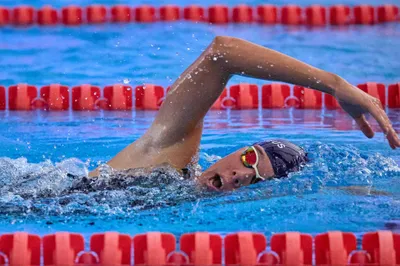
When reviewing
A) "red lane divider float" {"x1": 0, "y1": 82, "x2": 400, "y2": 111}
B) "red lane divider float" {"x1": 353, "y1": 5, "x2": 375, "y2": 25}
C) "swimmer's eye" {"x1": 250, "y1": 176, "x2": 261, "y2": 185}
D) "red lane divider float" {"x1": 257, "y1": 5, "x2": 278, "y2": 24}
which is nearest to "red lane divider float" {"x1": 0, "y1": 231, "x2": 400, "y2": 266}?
"swimmer's eye" {"x1": 250, "y1": 176, "x2": 261, "y2": 185}

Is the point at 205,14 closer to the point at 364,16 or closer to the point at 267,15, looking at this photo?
the point at 267,15

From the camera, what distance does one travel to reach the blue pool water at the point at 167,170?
120 inches

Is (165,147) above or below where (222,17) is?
below

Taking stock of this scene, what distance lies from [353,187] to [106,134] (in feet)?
6.96

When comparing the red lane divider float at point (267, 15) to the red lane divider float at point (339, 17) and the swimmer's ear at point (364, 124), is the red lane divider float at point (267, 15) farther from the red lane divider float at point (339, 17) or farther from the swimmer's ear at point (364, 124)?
the swimmer's ear at point (364, 124)

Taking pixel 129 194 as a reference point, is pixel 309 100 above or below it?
above

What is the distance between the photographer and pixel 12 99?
5797 millimetres

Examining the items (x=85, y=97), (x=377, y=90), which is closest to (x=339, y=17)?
(x=377, y=90)

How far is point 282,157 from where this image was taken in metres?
3.12

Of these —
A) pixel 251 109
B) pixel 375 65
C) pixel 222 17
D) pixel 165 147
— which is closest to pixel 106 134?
pixel 251 109

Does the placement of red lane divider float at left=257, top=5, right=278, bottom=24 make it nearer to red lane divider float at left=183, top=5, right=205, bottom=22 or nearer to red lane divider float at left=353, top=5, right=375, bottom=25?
red lane divider float at left=183, top=5, right=205, bottom=22

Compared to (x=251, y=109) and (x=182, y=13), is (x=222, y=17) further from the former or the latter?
(x=251, y=109)

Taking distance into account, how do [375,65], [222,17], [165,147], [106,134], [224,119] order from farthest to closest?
[222,17], [375,65], [224,119], [106,134], [165,147]

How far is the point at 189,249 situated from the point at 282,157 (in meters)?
0.66
